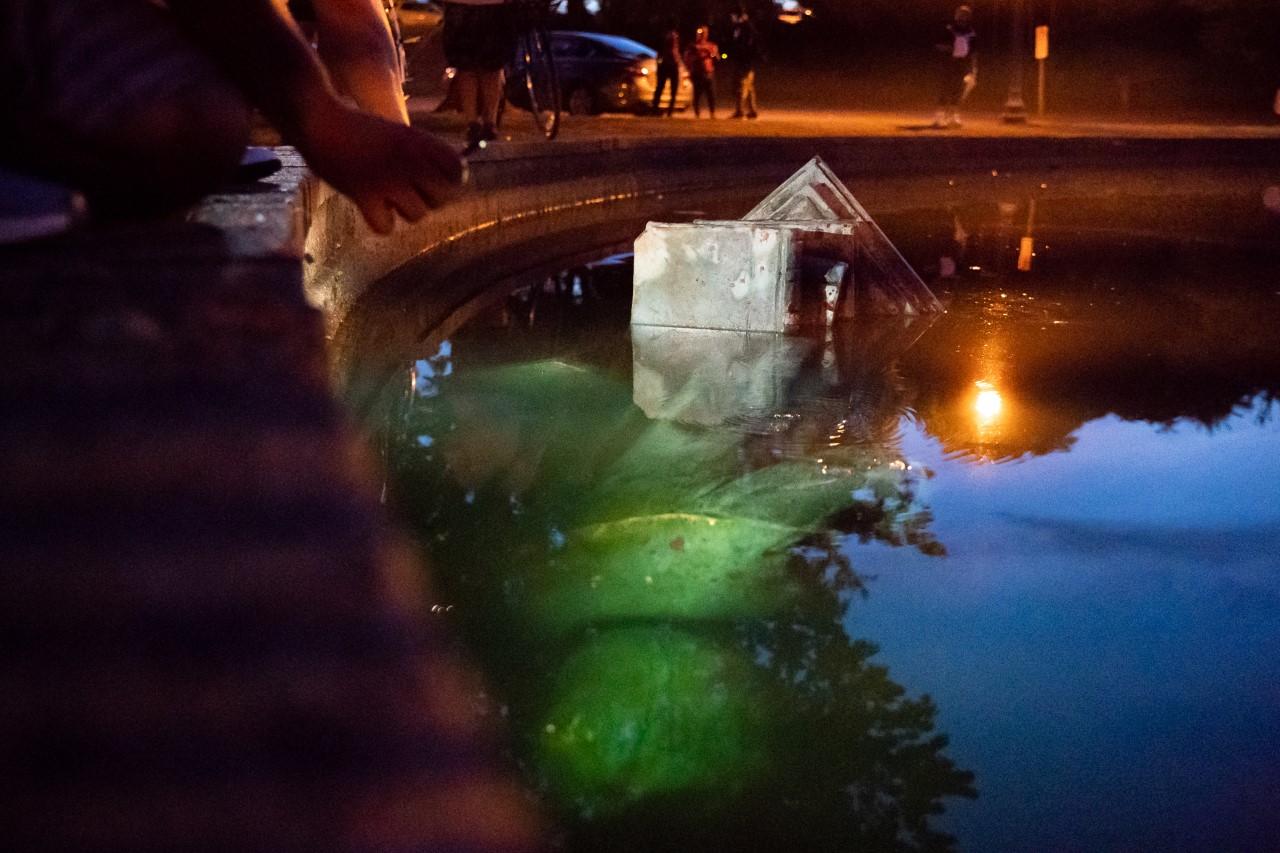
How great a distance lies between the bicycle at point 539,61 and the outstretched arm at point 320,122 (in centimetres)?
975

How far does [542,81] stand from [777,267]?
24.2 ft

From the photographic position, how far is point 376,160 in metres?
1.79

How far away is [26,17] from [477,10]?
10.0 m

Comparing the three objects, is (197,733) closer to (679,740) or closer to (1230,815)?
(679,740)

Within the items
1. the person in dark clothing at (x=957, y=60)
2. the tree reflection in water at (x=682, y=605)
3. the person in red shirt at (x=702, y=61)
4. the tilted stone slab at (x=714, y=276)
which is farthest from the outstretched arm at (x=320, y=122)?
the person in red shirt at (x=702, y=61)

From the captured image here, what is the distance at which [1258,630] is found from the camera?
3.30 metres

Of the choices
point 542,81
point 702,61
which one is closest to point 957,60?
point 702,61

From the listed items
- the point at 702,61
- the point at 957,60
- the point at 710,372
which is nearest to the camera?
the point at 710,372

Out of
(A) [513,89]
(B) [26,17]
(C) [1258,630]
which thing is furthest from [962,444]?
(A) [513,89]

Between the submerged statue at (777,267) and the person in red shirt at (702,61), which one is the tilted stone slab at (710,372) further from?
the person in red shirt at (702,61)

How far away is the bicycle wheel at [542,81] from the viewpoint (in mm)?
12422

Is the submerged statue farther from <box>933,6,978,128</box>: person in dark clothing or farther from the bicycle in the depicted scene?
<box>933,6,978,128</box>: person in dark clothing

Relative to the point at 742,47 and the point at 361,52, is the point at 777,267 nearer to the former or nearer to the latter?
the point at 361,52

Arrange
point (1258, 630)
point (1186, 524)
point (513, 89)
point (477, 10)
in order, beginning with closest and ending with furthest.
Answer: point (1258, 630) < point (1186, 524) < point (477, 10) < point (513, 89)
